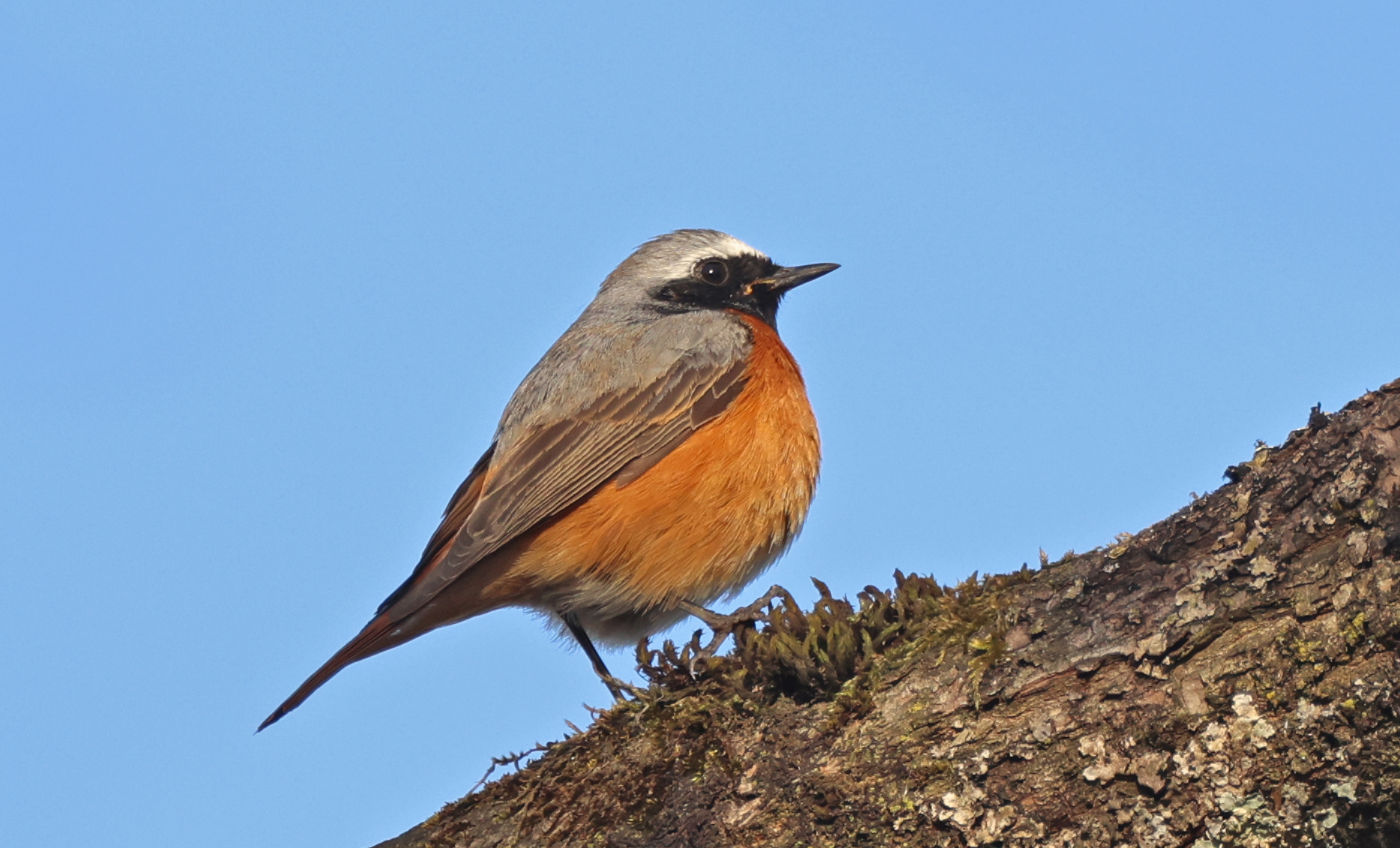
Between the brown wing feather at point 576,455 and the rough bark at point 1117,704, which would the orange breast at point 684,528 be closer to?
the brown wing feather at point 576,455

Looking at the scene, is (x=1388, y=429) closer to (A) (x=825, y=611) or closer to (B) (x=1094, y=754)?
(B) (x=1094, y=754)

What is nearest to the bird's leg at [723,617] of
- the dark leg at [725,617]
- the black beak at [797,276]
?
the dark leg at [725,617]

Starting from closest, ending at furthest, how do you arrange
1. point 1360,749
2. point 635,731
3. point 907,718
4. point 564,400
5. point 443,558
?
point 1360,749 < point 907,718 < point 635,731 < point 443,558 < point 564,400

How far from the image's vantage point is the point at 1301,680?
360 cm

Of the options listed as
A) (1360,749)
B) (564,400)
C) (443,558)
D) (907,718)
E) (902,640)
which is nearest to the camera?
(1360,749)

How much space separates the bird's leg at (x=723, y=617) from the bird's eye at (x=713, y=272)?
3.12 meters

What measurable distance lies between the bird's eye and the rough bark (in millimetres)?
5420

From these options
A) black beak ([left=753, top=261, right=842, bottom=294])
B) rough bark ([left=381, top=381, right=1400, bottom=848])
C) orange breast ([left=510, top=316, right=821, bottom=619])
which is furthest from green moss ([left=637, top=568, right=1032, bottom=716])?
black beak ([left=753, top=261, right=842, bottom=294])

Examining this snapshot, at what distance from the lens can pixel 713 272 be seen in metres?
9.79

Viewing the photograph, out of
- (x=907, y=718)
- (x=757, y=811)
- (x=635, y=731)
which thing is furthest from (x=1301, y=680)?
(x=635, y=731)

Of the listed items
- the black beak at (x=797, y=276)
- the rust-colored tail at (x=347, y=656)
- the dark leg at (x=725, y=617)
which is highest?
the black beak at (x=797, y=276)

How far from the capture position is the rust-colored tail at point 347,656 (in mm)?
6941

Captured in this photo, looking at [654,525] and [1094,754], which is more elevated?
[654,525]

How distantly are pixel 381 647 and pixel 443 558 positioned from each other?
644mm
